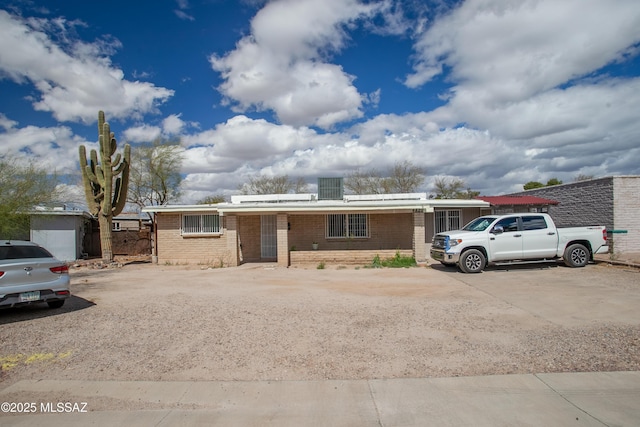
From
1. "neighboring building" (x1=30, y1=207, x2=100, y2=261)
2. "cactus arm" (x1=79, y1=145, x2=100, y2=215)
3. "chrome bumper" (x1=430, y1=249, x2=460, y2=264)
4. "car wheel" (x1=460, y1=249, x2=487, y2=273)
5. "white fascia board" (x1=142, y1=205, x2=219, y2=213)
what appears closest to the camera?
"car wheel" (x1=460, y1=249, x2=487, y2=273)

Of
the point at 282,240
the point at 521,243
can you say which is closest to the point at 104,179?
the point at 282,240

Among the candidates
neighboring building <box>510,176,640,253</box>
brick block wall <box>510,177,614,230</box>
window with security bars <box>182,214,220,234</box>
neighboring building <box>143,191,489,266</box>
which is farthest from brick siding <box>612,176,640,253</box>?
window with security bars <box>182,214,220,234</box>

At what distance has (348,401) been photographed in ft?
13.7

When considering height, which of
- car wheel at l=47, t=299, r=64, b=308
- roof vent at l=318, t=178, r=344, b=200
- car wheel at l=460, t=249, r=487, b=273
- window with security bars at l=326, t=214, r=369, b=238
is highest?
roof vent at l=318, t=178, r=344, b=200

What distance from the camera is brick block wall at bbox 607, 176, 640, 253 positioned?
1612 centimetres

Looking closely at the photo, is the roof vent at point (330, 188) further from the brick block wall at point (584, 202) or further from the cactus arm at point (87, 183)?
the cactus arm at point (87, 183)

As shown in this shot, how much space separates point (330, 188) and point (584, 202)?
36.9 ft

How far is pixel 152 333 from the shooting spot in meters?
6.63

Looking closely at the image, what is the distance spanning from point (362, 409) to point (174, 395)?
6.64 feet

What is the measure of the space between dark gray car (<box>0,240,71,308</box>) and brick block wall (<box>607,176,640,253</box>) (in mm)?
18575

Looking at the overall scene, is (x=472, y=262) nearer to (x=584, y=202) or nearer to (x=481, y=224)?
(x=481, y=224)

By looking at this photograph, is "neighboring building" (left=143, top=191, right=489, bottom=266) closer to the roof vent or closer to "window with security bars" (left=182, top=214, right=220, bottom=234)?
"window with security bars" (left=182, top=214, right=220, bottom=234)

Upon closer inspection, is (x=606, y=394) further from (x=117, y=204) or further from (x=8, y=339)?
(x=117, y=204)

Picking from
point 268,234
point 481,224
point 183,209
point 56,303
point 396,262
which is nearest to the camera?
point 56,303
